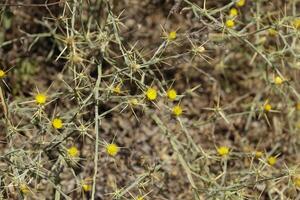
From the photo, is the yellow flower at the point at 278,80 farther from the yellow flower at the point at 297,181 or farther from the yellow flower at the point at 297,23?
the yellow flower at the point at 297,181

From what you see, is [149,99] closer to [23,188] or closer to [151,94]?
[151,94]

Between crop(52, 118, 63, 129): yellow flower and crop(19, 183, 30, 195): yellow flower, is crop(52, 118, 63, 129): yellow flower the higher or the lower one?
the higher one

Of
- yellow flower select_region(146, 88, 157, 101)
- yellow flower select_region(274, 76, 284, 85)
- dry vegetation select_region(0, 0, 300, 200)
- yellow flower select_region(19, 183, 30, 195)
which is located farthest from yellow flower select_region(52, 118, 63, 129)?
yellow flower select_region(274, 76, 284, 85)

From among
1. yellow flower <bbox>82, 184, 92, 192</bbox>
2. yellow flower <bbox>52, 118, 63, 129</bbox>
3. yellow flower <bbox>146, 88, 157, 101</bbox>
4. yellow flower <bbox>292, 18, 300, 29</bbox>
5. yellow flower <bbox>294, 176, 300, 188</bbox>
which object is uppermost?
yellow flower <bbox>292, 18, 300, 29</bbox>

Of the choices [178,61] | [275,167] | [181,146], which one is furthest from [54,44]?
[275,167]

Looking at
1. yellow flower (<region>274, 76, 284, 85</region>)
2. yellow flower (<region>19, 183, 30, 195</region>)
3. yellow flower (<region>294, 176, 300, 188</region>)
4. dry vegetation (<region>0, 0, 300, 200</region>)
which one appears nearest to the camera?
yellow flower (<region>19, 183, 30, 195</region>)

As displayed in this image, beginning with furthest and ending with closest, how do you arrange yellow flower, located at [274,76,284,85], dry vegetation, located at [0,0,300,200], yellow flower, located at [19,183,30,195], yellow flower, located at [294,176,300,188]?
yellow flower, located at [274,76,284,85], yellow flower, located at [294,176,300,188], dry vegetation, located at [0,0,300,200], yellow flower, located at [19,183,30,195]

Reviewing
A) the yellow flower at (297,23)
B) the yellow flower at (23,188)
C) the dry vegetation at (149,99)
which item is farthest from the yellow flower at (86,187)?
the yellow flower at (297,23)

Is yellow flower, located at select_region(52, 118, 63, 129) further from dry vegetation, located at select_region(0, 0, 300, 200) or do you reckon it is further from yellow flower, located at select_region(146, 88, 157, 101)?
yellow flower, located at select_region(146, 88, 157, 101)
